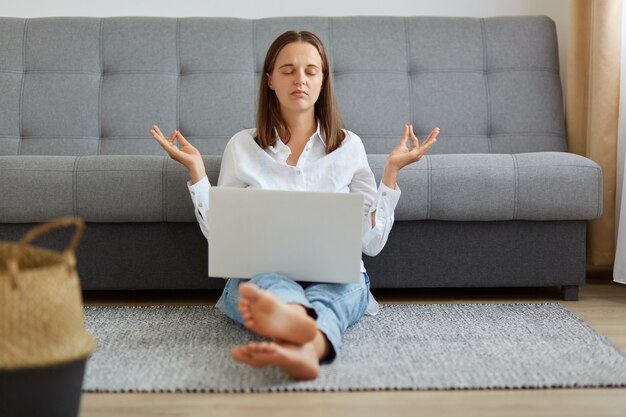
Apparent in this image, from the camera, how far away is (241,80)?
8.94ft

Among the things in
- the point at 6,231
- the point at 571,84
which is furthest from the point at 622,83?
the point at 6,231

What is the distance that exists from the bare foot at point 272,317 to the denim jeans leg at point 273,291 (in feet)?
0.38

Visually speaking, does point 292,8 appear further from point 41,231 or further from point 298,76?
point 41,231

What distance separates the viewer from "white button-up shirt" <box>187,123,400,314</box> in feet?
6.21

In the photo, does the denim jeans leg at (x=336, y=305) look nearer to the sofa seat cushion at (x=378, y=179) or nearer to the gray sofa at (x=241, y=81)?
the sofa seat cushion at (x=378, y=179)

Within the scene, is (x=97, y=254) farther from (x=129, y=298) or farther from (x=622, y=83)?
(x=622, y=83)

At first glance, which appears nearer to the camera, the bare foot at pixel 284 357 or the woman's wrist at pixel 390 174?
the bare foot at pixel 284 357

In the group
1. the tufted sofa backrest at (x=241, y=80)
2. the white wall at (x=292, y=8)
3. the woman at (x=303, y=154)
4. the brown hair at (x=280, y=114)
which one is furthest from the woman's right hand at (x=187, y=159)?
the white wall at (x=292, y=8)

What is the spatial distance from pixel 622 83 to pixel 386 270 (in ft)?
3.25

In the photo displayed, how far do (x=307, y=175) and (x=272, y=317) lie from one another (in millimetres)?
605

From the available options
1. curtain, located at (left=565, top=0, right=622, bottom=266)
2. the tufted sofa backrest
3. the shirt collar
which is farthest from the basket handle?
curtain, located at (left=565, top=0, right=622, bottom=266)

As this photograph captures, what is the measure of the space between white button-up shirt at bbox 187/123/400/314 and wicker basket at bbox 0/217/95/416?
0.83 meters

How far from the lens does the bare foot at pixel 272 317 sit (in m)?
1.38

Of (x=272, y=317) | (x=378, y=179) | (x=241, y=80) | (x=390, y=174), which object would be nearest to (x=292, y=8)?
(x=241, y=80)
